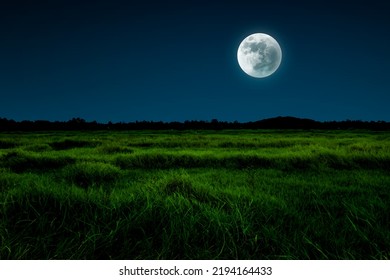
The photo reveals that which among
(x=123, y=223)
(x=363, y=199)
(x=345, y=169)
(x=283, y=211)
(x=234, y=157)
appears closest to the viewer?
(x=123, y=223)

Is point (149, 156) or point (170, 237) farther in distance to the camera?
point (149, 156)

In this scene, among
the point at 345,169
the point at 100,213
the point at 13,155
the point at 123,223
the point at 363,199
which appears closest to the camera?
the point at 123,223

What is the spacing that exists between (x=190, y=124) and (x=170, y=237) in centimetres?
5030

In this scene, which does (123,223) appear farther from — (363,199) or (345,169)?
(345,169)

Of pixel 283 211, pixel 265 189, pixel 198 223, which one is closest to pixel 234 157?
pixel 265 189

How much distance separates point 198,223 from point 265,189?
1.56 meters

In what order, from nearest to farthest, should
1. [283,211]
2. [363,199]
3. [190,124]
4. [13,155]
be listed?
[283,211], [363,199], [13,155], [190,124]

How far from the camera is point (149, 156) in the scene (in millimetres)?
5500

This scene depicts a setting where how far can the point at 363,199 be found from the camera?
2.50m

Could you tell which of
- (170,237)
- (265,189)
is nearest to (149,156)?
(265,189)

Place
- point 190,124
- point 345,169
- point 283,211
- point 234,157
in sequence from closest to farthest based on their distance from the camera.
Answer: point 283,211 < point 345,169 < point 234,157 < point 190,124
